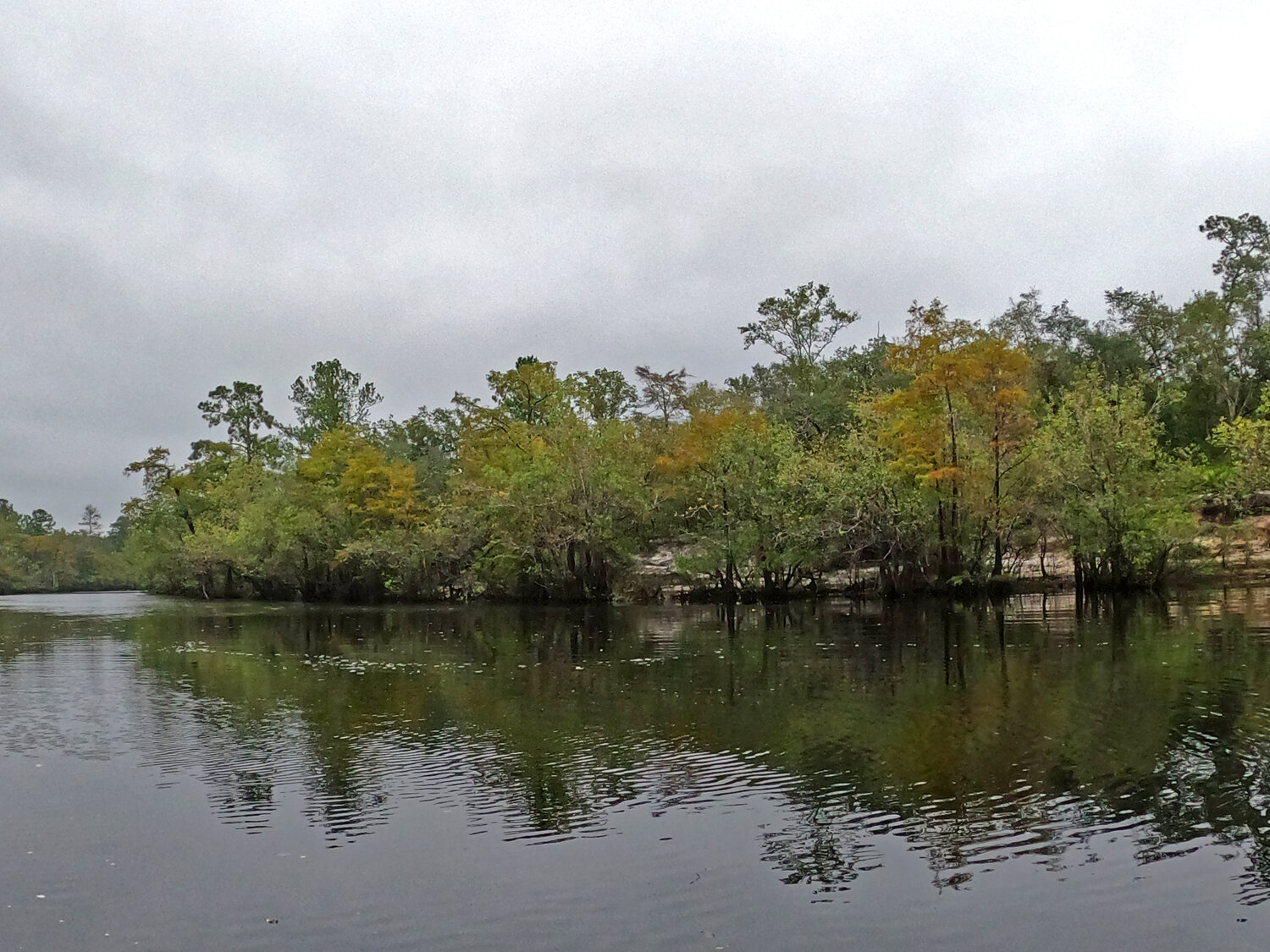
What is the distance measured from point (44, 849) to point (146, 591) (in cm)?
12343

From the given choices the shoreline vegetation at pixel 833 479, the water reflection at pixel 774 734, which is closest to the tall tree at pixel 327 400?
the shoreline vegetation at pixel 833 479

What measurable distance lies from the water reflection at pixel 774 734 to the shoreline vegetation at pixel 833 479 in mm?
13158

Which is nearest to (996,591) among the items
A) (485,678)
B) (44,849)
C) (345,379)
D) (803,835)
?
(485,678)

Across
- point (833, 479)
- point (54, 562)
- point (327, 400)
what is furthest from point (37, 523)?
point (833, 479)

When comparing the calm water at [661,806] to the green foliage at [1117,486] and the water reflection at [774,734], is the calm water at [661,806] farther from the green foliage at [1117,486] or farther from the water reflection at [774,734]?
the green foliage at [1117,486]

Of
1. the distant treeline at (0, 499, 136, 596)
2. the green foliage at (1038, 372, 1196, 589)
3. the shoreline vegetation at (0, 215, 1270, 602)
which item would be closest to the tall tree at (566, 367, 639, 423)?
the shoreline vegetation at (0, 215, 1270, 602)

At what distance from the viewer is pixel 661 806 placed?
11.5 metres

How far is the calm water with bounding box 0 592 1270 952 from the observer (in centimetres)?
814

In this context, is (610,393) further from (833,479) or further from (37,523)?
(37,523)

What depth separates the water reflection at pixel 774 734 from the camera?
10328 millimetres

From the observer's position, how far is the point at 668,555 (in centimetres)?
5750

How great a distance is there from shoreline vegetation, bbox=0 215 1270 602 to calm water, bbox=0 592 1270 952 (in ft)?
67.7

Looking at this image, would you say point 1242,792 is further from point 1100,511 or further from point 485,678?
point 1100,511

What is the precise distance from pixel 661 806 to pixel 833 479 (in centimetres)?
3644
